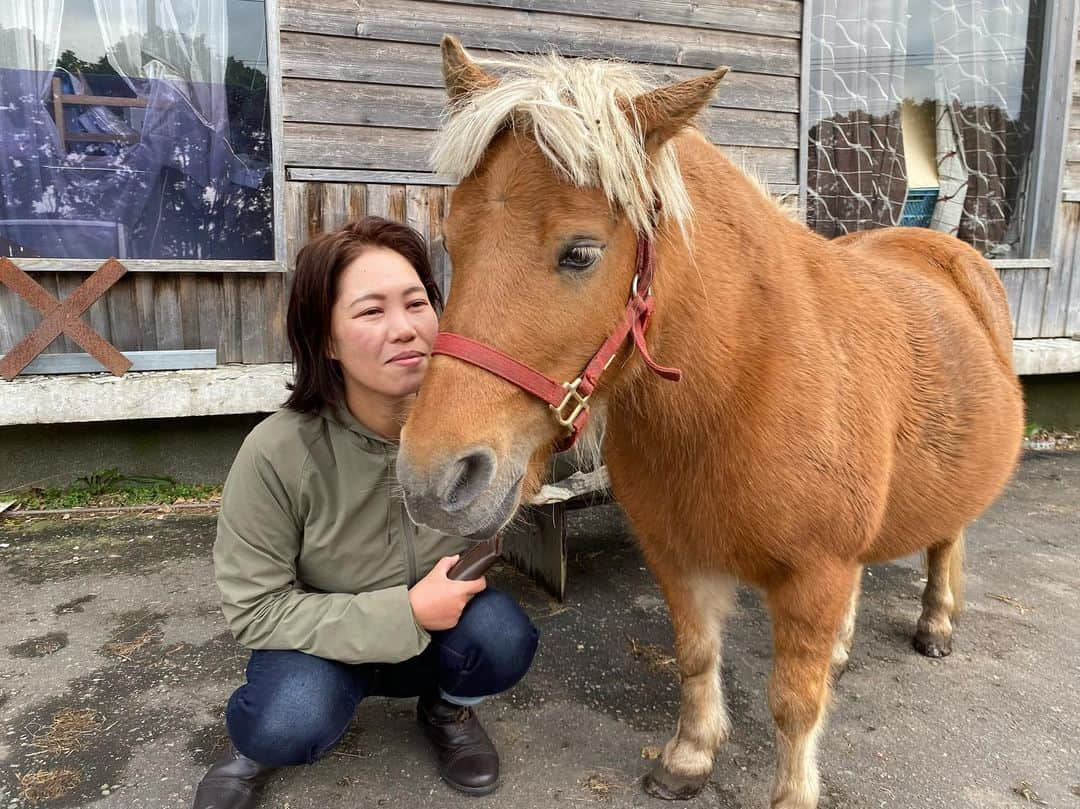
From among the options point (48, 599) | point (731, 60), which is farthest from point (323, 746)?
point (731, 60)

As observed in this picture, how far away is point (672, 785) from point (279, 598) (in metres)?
1.24

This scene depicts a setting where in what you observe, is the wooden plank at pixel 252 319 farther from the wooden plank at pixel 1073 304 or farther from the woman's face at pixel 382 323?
the wooden plank at pixel 1073 304

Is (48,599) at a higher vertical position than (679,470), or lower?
lower

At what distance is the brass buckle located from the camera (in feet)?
4.18

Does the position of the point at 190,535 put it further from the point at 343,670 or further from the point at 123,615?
the point at 343,670

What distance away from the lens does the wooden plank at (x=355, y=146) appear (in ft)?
12.9

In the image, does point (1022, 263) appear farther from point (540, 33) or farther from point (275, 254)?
point (275, 254)

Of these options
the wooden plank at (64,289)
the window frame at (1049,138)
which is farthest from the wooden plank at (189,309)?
the window frame at (1049,138)

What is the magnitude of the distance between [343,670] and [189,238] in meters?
3.27

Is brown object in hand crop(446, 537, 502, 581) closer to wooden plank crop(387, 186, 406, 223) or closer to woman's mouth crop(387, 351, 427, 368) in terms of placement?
woman's mouth crop(387, 351, 427, 368)

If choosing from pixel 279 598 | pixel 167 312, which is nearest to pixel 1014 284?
pixel 279 598

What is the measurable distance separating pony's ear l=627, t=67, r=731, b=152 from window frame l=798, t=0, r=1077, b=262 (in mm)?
4194

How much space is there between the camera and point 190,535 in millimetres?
3736

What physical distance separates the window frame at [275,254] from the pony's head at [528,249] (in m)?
3.03
